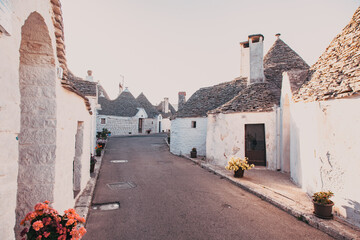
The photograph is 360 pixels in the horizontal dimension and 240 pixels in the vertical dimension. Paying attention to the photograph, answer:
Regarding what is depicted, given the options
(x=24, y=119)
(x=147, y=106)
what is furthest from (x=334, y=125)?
(x=147, y=106)

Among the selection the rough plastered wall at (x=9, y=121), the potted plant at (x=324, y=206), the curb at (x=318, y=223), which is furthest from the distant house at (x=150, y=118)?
the rough plastered wall at (x=9, y=121)

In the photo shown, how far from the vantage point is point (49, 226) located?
2.69 metres

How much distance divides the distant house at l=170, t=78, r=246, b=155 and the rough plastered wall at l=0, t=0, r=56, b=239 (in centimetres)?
1464

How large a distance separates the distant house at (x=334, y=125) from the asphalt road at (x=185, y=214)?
4.72 feet

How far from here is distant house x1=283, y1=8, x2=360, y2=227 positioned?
16.7 ft

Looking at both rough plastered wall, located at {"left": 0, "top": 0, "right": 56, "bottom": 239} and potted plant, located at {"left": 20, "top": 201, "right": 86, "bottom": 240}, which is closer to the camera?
rough plastered wall, located at {"left": 0, "top": 0, "right": 56, "bottom": 239}

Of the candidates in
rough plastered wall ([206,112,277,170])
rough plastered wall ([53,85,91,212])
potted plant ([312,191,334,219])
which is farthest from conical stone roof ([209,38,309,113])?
rough plastered wall ([53,85,91,212])

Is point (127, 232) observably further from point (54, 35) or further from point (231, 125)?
point (231, 125)

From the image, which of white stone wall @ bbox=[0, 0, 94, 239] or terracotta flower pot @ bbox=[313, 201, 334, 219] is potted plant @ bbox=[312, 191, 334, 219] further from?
white stone wall @ bbox=[0, 0, 94, 239]

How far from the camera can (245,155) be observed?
12.0 metres

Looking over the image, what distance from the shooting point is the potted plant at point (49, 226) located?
2584 mm

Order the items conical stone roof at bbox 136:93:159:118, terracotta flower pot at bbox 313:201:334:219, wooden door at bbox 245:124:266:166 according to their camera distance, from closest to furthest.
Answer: terracotta flower pot at bbox 313:201:334:219 → wooden door at bbox 245:124:266:166 → conical stone roof at bbox 136:93:159:118

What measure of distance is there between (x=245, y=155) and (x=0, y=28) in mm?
11815

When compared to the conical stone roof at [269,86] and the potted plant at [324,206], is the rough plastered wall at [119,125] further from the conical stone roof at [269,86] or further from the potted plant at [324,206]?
the potted plant at [324,206]
